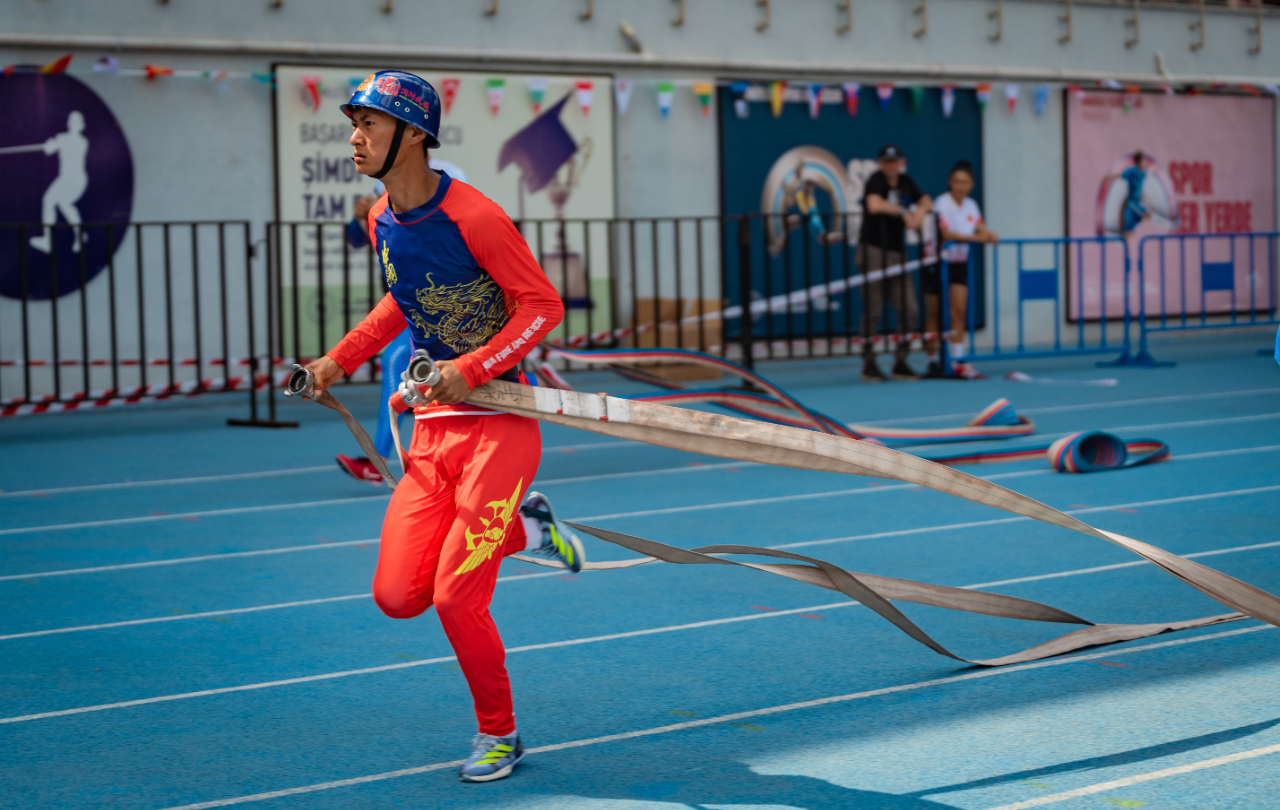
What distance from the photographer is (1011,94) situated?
1823 centimetres

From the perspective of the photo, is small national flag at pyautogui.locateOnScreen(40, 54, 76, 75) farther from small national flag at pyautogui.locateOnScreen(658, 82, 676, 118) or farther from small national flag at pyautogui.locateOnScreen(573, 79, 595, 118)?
small national flag at pyautogui.locateOnScreen(658, 82, 676, 118)

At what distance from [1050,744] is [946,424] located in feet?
23.5

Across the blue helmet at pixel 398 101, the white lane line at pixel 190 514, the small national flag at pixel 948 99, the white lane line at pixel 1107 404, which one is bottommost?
the white lane line at pixel 190 514

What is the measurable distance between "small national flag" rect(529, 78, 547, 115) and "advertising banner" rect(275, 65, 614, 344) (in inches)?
0.4

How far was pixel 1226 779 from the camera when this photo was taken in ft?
11.1

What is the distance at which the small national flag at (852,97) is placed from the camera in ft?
56.1

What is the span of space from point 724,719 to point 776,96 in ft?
44.3

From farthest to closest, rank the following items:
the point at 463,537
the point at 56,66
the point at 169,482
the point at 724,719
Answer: the point at 56,66 < the point at 169,482 < the point at 724,719 < the point at 463,537

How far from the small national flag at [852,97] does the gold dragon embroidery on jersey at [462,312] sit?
14.1 meters

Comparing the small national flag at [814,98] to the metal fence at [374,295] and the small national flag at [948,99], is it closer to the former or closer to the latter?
the metal fence at [374,295]

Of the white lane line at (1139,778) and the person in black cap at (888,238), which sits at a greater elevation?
the person in black cap at (888,238)

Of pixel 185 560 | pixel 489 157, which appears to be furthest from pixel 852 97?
pixel 185 560

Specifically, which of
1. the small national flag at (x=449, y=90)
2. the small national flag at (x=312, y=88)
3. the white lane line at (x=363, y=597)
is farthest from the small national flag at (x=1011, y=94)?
the white lane line at (x=363, y=597)

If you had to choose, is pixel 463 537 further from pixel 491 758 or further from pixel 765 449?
pixel 765 449
